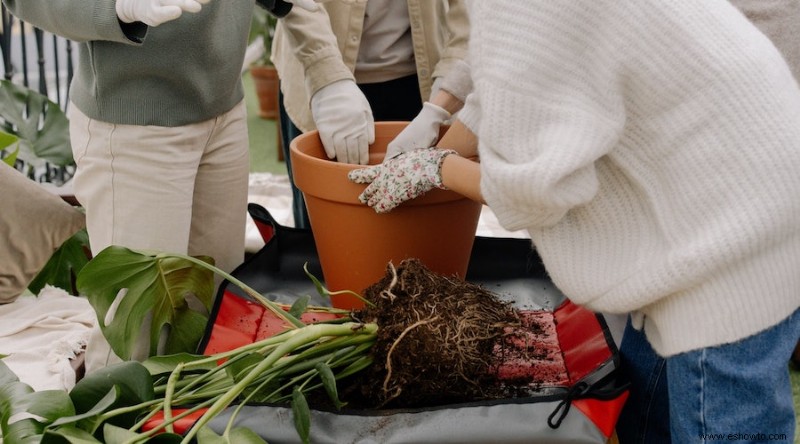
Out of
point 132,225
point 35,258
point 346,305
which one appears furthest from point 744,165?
point 35,258

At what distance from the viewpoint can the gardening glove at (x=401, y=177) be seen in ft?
3.53

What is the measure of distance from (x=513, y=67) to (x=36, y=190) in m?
1.15

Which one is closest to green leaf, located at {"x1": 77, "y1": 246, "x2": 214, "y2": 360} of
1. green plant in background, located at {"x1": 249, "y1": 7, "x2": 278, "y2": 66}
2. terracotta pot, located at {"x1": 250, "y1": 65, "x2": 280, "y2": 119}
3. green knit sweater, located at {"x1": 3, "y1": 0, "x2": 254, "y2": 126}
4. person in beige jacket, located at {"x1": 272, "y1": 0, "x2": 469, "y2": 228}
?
green knit sweater, located at {"x1": 3, "y1": 0, "x2": 254, "y2": 126}

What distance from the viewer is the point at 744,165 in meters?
0.83

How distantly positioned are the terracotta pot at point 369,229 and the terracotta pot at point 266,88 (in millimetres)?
2922

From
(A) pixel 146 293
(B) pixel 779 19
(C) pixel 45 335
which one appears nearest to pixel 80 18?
(A) pixel 146 293

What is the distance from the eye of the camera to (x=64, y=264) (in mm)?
1745

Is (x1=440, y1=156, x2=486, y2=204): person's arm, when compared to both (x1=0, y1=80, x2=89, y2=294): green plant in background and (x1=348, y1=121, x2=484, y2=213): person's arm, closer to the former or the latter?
(x1=348, y1=121, x2=484, y2=213): person's arm

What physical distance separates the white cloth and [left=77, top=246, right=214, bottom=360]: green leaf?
0.29 m

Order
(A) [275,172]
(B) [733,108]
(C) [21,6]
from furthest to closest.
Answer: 1. (A) [275,172]
2. (C) [21,6]
3. (B) [733,108]

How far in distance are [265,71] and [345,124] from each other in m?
2.91

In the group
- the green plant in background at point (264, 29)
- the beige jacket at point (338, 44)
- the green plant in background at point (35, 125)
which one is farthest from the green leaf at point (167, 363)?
the green plant in background at point (264, 29)

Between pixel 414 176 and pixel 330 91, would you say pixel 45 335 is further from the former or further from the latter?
pixel 414 176

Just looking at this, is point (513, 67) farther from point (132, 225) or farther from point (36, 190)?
point (36, 190)
